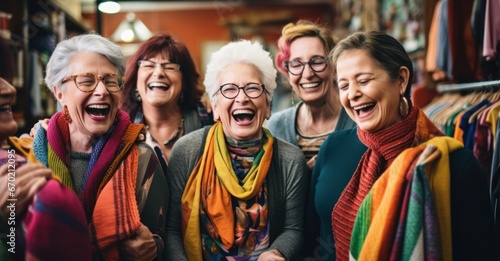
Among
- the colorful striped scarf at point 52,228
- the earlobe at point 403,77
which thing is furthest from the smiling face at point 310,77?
the colorful striped scarf at point 52,228

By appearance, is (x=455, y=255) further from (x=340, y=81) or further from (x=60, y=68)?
(x=60, y=68)

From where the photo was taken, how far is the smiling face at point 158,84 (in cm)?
232

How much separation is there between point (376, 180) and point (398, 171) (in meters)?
0.14

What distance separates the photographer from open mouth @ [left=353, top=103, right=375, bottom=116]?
5.50 ft

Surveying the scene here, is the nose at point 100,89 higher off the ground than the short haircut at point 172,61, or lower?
lower

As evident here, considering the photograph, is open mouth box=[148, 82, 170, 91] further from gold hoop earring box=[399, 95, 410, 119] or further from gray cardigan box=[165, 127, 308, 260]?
gold hoop earring box=[399, 95, 410, 119]

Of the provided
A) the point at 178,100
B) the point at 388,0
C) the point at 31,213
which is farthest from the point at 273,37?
the point at 31,213

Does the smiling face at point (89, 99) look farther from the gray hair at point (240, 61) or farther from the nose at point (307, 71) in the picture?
the nose at point (307, 71)

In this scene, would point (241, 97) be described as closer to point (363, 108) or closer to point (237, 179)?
point (237, 179)

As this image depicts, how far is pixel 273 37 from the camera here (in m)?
8.95

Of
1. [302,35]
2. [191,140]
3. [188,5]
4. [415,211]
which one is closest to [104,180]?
[191,140]

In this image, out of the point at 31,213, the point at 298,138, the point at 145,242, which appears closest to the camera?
the point at 31,213

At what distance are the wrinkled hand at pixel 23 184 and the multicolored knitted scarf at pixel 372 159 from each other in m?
1.03

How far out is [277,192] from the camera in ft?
6.37
